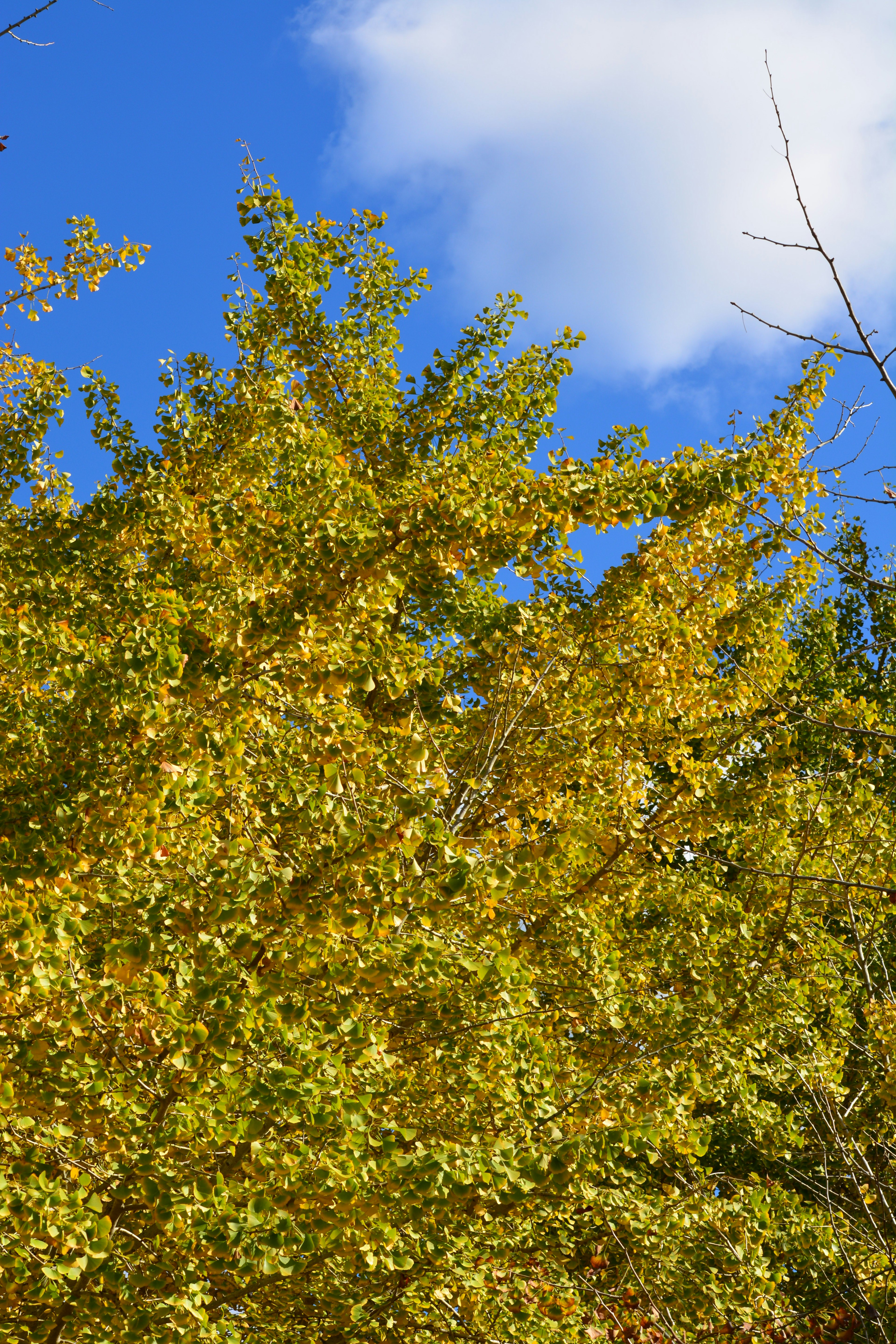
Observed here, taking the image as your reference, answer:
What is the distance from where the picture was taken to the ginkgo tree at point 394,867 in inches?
137

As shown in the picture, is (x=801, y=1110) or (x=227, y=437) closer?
(x=227, y=437)

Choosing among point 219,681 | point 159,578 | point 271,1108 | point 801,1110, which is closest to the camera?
point 271,1108

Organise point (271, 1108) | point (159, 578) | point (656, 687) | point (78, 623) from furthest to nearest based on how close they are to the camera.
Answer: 1. point (656, 687)
2. point (78, 623)
3. point (159, 578)
4. point (271, 1108)

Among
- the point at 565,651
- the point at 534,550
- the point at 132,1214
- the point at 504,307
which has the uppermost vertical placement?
the point at 504,307

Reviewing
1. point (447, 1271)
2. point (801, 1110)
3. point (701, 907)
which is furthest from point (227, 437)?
point (801, 1110)

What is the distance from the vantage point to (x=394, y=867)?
12.1ft

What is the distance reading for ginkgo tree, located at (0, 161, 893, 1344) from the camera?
3477mm

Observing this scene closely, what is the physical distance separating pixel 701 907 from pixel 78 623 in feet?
16.2

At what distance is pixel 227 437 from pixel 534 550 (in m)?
2.72

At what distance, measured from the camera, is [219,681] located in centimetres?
436

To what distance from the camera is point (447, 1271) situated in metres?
4.40

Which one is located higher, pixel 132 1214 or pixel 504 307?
pixel 504 307

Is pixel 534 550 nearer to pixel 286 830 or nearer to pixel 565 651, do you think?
pixel 565 651

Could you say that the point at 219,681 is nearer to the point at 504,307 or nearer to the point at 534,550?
the point at 534,550
